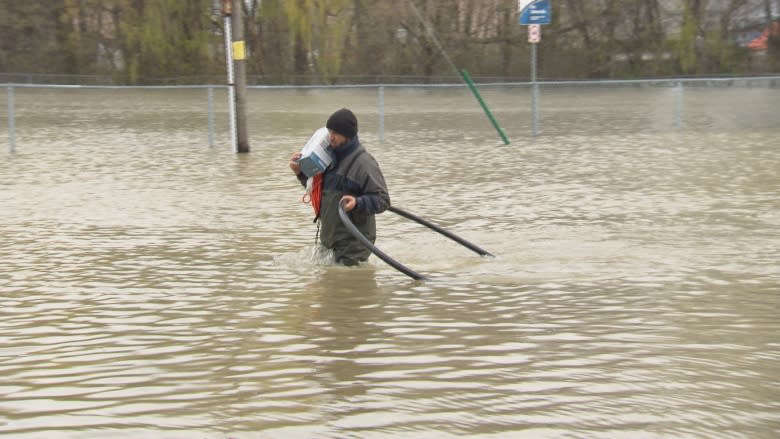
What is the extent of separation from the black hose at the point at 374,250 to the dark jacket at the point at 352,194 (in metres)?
0.20

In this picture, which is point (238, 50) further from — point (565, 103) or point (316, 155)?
point (316, 155)

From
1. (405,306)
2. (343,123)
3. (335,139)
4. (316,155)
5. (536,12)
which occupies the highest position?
(536,12)

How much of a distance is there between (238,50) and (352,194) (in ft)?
35.9

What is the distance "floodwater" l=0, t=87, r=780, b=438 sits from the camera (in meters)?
5.04

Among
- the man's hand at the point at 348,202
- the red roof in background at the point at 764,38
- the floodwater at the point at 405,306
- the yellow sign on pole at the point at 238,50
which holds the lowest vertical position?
the floodwater at the point at 405,306

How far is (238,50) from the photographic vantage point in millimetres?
19031

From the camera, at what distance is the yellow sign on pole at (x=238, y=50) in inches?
746

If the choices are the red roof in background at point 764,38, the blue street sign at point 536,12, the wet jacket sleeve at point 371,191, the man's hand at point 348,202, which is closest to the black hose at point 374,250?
the man's hand at point 348,202

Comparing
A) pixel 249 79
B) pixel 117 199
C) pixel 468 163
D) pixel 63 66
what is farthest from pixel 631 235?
pixel 63 66

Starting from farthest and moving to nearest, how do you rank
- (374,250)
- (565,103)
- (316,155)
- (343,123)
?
(565,103) < (316,155) < (343,123) < (374,250)

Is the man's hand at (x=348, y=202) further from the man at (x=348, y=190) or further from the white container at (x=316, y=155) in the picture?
the white container at (x=316, y=155)

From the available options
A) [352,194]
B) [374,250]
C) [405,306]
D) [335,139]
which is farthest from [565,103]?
[405,306]

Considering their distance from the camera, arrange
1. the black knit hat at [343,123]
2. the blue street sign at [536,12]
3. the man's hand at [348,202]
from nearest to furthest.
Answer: the man's hand at [348,202] → the black knit hat at [343,123] → the blue street sign at [536,12]

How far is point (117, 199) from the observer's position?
44.7 ft
